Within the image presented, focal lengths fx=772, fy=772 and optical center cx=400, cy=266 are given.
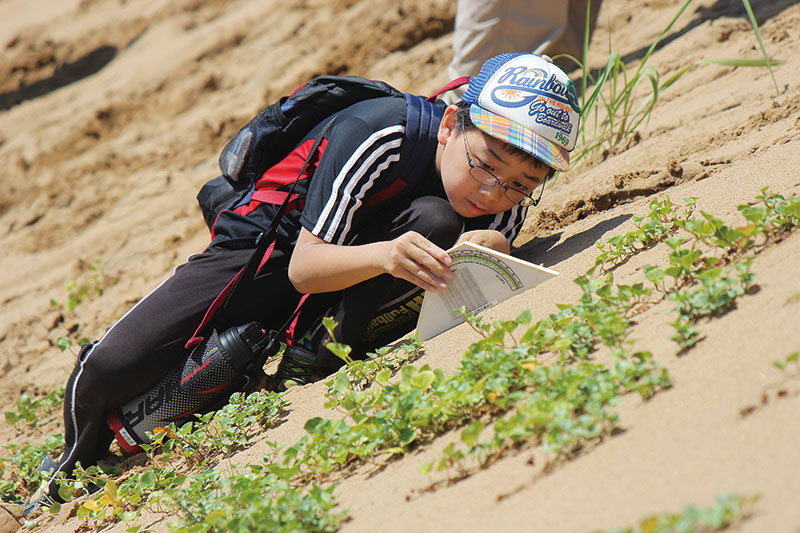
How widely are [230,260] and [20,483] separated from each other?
109cm

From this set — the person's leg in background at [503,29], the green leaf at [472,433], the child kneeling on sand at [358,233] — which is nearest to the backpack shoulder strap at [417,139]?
the child kneeling on sand at [358,233]

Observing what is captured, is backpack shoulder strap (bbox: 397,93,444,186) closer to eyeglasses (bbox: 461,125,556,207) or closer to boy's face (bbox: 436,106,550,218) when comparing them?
boy's face (bbox: 436,106,550,218)

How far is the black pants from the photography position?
2.61 m

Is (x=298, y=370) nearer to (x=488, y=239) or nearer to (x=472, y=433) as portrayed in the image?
(x=488, y=239)

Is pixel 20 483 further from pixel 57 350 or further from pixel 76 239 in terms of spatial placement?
pixel 76 239

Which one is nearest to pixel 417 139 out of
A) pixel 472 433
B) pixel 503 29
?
pixel 472 433

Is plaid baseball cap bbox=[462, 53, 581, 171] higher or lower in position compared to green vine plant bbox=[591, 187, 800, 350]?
higher

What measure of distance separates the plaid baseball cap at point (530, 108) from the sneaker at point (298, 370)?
0.99 meters

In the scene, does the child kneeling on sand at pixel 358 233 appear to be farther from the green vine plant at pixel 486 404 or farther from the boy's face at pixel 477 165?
the green vine plant at pixel 486 404

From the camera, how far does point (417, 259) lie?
2246 mm

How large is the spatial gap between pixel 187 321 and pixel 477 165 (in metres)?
1.13

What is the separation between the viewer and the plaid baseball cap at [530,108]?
234 cm

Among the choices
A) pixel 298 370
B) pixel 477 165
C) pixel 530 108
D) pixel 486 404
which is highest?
pixel 530 108

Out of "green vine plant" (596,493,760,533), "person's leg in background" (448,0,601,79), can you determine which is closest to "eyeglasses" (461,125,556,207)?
"green vine plant" (596,493,760,533)
